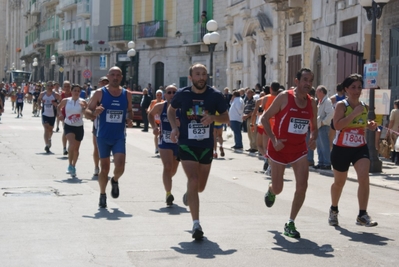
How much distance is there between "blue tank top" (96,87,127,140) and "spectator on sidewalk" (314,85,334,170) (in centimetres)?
681

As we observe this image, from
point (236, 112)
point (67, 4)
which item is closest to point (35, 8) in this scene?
point (67, 4)

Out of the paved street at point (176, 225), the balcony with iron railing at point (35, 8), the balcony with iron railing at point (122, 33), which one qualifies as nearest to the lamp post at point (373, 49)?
the paved street at point (176, 225)

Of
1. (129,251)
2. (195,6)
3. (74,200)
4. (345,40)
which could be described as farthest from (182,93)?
(195,6)

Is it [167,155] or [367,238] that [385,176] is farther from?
[367,238]

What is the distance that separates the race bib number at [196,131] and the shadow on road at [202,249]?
1.11 metres

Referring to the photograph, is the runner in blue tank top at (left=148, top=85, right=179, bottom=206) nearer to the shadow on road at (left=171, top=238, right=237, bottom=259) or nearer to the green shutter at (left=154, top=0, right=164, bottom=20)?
the shadow on road at (left=171, top=238, right=237, bottom=259)

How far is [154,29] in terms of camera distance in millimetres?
50188

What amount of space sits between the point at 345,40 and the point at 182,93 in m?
17.9

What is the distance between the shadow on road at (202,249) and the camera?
7996mm

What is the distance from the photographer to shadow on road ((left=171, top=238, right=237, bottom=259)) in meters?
8.00

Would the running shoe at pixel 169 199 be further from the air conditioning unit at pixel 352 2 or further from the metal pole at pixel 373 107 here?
the air conditioning unit at pixel 352 2

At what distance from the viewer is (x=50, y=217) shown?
33.6ft

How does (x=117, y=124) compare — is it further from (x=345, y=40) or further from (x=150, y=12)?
(x=150, y=12)

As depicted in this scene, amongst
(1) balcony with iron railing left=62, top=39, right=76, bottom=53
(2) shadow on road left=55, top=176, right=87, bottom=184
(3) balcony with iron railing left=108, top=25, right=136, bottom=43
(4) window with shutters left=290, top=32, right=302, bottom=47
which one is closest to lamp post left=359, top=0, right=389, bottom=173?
(2) shadow on road left=55, top=176, right=87, bottom=184
